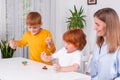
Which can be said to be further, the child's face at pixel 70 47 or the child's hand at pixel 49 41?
the child's hand at pixel 49 41

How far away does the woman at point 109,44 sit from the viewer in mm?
1622

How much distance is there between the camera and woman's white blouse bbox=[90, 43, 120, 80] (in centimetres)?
163

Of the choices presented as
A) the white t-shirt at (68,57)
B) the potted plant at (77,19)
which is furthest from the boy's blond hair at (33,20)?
the potted plant at (77,19)

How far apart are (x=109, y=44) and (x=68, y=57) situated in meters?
0.54

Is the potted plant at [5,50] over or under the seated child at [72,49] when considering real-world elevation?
under

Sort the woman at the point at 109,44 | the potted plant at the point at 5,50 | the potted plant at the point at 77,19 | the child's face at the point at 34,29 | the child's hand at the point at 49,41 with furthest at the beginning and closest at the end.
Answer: the potted plant at the point at 77,19
the potted plant at the point at 5,50
the child's face at the point at 34,29
the child's hand at the point at 49,41
the woman at the point at 109,44

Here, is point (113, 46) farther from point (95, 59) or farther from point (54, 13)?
point (54, 13)

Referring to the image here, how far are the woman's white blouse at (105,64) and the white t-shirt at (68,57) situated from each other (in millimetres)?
253

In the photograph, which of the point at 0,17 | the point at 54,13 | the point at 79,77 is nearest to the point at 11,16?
the point at 0,17

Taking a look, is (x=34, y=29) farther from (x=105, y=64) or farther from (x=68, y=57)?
(x=105, y=64)

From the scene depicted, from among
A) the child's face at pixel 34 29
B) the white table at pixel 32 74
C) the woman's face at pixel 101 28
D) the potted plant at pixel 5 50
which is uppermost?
the woman's face at pixel 101 28

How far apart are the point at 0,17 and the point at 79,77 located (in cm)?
317

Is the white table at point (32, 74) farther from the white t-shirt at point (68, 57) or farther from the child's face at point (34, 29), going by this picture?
the child's face at point (34, 29)

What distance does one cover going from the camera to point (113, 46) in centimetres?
161
